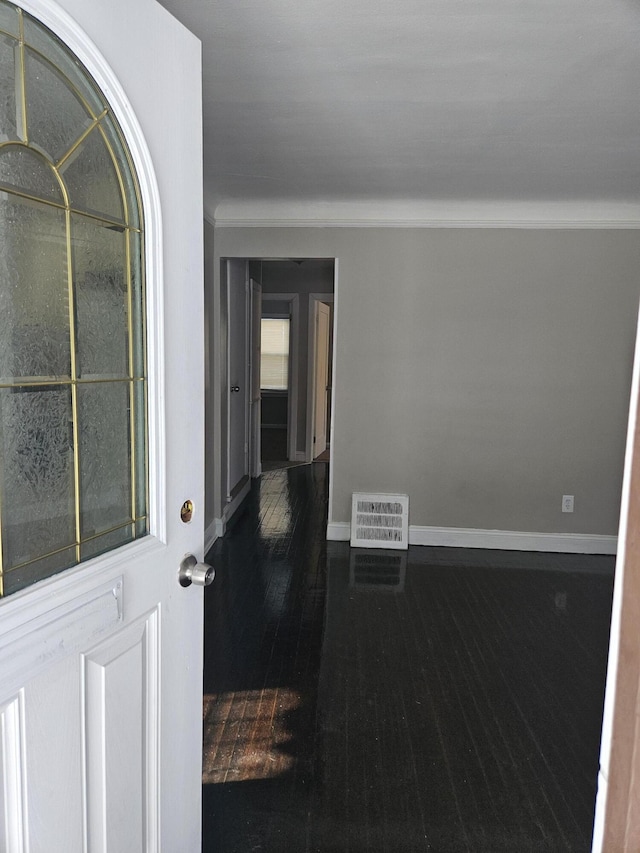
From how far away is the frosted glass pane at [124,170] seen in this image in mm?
1153

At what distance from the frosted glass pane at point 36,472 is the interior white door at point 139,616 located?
74 mm

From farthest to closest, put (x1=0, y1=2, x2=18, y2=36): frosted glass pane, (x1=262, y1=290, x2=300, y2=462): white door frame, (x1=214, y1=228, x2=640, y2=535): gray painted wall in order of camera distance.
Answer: (x1=262, y1=290, x2=300, y2=462): white door frame → (x1=214, y1=228, x2=640, y2=535): gray painted wall → (x1=0, y1=2, x2=18, y2=36): frosted glass pane

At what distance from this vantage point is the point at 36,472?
1051 mm

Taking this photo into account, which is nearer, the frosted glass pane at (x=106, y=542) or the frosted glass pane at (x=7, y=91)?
the frosted glass pane at (x=7, y=91)

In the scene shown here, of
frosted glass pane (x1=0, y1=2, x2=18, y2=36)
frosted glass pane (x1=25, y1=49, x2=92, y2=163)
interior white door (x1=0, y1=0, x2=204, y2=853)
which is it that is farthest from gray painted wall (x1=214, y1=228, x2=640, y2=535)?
frosted glass pane (x1=0, y1=2, x2=18, y2=36)

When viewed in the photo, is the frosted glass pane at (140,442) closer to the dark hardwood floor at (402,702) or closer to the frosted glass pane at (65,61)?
the frosted glass pane at (65,61)

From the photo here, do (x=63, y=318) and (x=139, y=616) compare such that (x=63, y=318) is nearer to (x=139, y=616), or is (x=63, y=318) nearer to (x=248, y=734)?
(x=139, y=616)

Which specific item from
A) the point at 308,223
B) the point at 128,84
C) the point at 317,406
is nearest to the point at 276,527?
the point at 308,223

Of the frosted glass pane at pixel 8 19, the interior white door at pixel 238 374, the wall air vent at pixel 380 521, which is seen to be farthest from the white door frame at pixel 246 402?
the frosted glass pane at pixel 8 19

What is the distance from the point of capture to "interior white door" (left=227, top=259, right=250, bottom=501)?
4915 millimetres

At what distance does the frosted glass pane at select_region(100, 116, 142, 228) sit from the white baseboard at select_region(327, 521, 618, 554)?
3636 mm

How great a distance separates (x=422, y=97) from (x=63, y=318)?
72.6 inches

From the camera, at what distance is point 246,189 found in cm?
391

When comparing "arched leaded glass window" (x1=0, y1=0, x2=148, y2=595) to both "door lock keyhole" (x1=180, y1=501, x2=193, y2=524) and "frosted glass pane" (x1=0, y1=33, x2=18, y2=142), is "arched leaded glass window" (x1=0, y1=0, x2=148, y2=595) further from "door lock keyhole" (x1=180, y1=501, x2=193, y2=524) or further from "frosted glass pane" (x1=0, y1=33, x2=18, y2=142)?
"door lock keyhole" (x1=180, y1=501, x2=193, y2=524)
